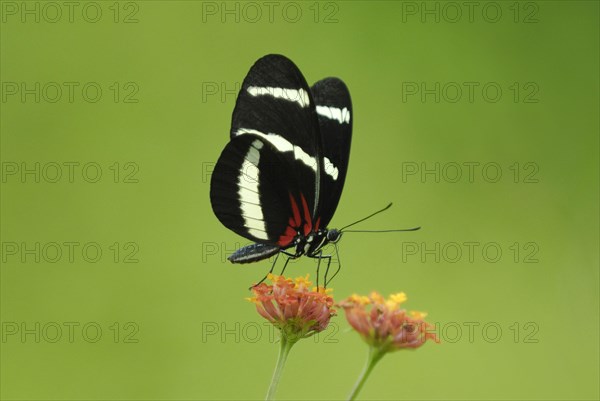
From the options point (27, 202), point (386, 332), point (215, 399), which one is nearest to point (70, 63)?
point (27, 202)

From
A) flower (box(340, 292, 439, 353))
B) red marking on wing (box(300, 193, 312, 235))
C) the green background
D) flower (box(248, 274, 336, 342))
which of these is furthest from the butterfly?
the green background

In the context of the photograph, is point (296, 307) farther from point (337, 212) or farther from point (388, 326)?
point (337, 212)

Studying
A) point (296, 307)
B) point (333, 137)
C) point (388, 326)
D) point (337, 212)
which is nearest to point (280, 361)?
point (296, 307)

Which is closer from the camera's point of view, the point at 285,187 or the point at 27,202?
the point at 285,187

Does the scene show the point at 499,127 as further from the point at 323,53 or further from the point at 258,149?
the point at 258,149

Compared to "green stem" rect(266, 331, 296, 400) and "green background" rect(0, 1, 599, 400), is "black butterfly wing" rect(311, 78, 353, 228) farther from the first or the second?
"green background" rect(0, 1, 599, 400)
